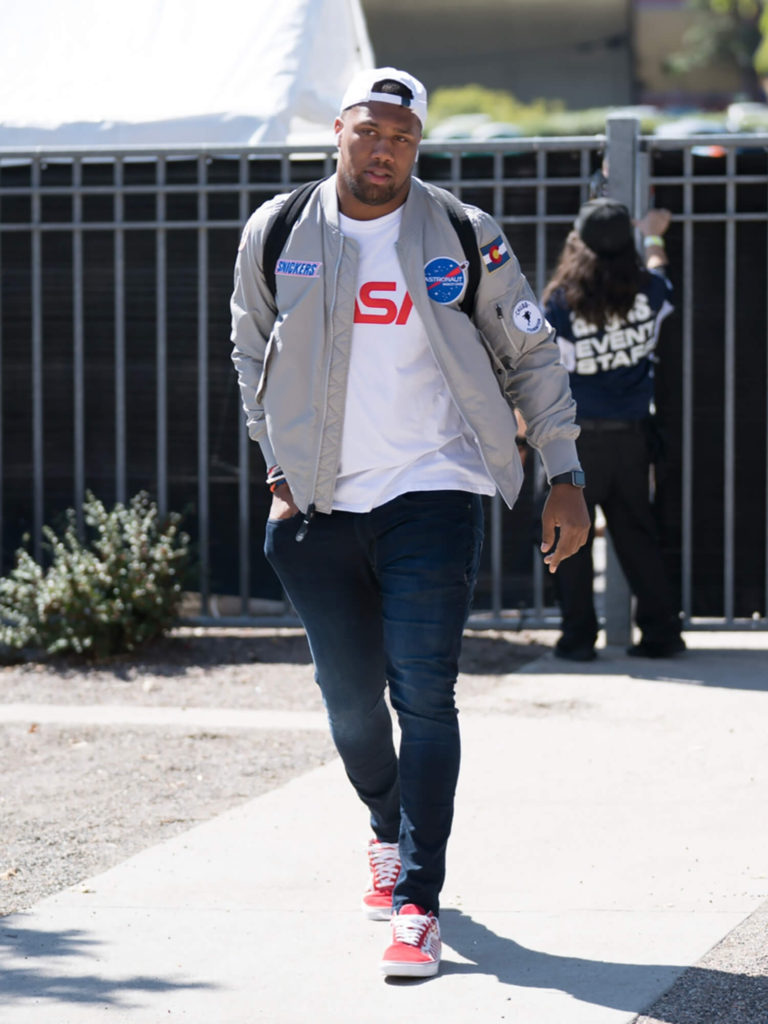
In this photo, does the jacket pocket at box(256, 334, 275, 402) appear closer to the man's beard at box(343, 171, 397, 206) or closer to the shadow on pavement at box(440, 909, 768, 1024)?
the man's beard at box(343, 171, 397, 206)

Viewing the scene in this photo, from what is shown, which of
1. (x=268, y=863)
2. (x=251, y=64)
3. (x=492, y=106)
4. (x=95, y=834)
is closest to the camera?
(x=268, y=863)

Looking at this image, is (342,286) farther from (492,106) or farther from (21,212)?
(492,106)

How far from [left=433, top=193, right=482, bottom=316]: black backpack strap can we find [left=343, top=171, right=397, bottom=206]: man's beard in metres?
0.17

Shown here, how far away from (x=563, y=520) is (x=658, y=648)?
3.84m

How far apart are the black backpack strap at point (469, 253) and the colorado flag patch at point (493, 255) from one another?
0.05ft

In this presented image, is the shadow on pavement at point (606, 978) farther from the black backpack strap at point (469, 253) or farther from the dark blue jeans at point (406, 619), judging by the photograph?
the black backpack strap at point (469, 253)

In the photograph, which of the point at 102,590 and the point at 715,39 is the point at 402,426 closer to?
the point at 102,590

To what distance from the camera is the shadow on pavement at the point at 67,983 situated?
144 inches

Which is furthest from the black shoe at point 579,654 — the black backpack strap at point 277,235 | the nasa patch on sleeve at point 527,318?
the black backpack strap at point 277,235

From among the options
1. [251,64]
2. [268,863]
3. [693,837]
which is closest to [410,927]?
[268,863]

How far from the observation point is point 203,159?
8023 millimetres

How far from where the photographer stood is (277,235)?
3924 millimetres

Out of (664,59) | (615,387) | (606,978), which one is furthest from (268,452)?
(664,59)

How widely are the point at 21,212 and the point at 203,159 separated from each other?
3.33 ft
